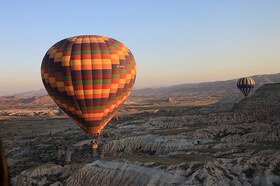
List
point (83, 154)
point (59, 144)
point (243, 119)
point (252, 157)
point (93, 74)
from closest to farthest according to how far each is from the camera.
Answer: point (252, 157), point (93, 74), point (83, 154), point (243, 119), point (59, 144)

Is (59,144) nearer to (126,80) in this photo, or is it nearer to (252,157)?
(126,80)

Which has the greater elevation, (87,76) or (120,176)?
(87,76)

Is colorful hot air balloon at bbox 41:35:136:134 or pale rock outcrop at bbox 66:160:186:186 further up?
colorful hot air balloon at bbox 41:35:136:134

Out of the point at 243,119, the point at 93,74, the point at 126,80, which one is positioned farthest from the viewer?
the point at 243,119

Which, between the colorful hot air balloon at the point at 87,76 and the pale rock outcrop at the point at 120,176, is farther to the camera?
the colorful hot air balloon at the point at 87,76

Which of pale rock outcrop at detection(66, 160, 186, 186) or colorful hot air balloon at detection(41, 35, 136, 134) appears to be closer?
pale rock outcrop at detection(66, 160, 186, 186)

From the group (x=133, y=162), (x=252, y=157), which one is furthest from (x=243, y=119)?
(x=133, y=162)

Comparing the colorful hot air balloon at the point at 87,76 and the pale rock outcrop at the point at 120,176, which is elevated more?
the colorful hot air balloon at the point at 87,76

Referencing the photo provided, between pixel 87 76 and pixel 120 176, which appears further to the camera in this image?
pixel 87 76
